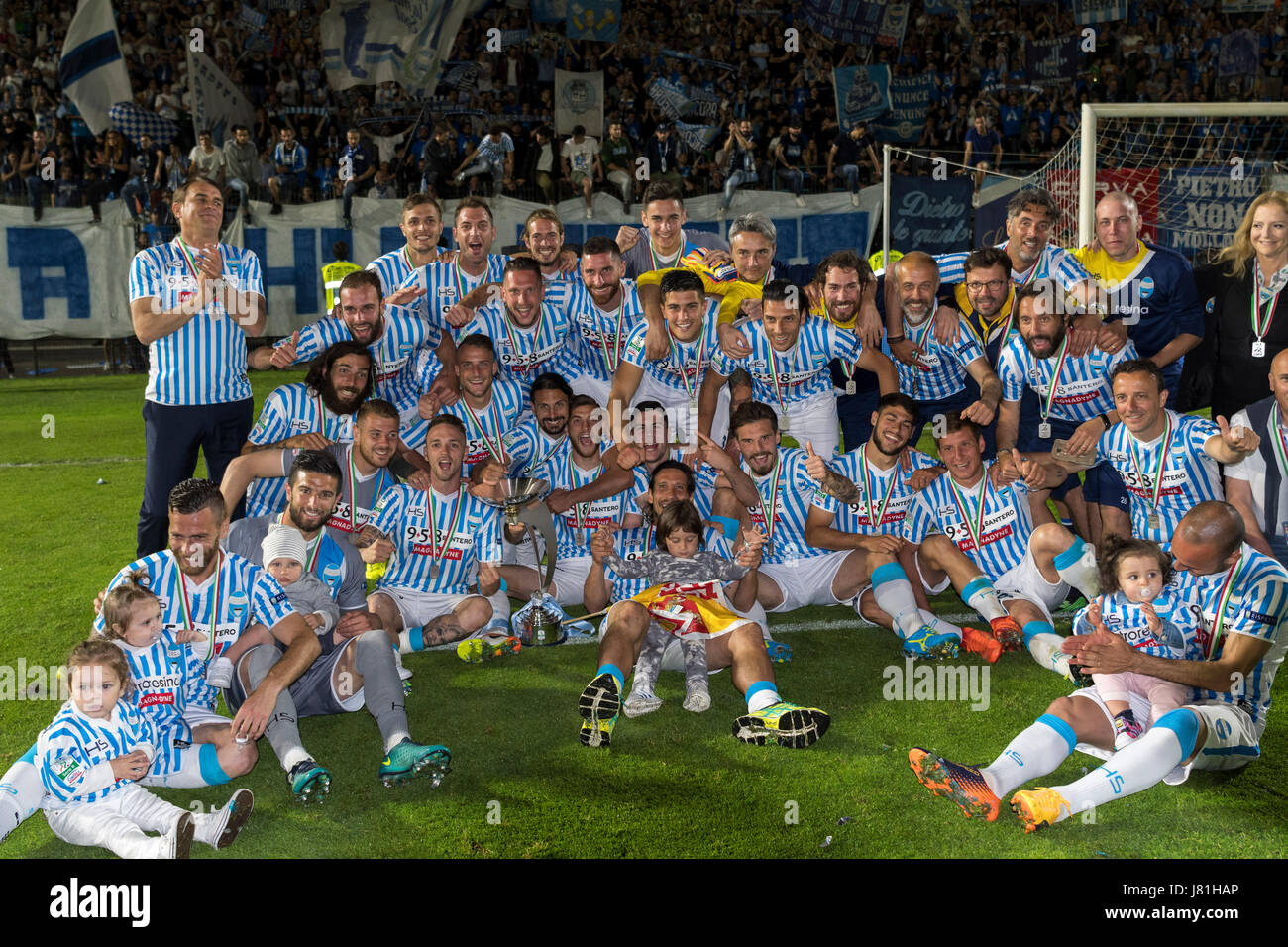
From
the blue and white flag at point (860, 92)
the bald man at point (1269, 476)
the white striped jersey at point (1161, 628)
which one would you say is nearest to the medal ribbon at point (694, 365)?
the bald man at point (1269, 476)

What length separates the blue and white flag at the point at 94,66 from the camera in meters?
17.6

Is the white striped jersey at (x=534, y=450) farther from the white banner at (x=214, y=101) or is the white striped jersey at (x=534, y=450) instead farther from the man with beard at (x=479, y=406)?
the white banner at (x=214, y=101)

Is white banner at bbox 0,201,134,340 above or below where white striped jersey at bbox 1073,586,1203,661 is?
A: above

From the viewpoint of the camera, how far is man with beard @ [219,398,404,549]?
228 inches

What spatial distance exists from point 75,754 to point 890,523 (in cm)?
411

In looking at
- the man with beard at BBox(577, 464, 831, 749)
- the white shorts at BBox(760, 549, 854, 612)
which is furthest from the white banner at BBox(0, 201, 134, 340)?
the white shorts at BBox(760, 549, 854, 612)

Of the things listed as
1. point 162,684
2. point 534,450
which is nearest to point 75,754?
point 162,684

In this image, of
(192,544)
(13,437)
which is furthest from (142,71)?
(192,544)

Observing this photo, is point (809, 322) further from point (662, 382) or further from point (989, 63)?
point (989, 63)

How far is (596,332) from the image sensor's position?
23.0 feet

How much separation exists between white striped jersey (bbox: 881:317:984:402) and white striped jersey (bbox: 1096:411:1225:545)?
3.48 feet

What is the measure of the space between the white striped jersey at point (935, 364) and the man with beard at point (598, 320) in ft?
5.27

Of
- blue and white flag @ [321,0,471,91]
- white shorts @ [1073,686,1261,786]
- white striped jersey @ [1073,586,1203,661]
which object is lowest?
white shorts @ [1073,686,1261,786]

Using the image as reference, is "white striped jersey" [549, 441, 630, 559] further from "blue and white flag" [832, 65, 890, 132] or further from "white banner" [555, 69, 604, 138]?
"blue and white flag" [832, 65, 890, 132]
